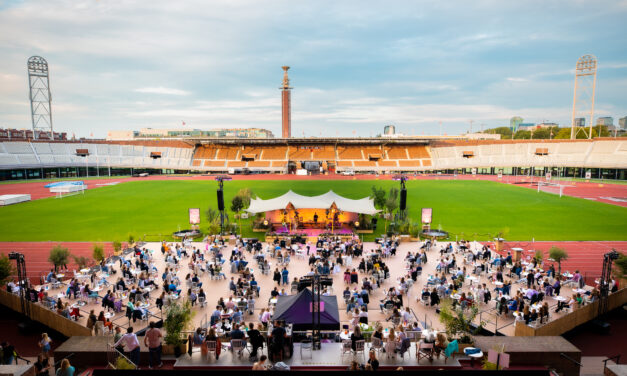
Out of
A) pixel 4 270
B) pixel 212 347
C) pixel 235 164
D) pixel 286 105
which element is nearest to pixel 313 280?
pixel 212 347

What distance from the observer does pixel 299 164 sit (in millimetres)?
82375

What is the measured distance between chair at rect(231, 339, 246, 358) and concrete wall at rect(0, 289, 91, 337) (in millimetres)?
5740

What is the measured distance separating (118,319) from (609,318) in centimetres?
2022

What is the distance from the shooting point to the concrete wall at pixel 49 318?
12.1 m

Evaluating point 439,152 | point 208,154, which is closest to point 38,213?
point 208,154

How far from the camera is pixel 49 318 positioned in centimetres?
1283

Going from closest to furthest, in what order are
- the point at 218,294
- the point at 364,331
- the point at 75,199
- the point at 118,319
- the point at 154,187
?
the point at 364,331 → the point at 118,319 → the point at 218,294 → the point at 75,199 → the point at 154,187

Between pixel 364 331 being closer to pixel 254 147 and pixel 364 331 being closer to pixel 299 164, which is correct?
pixel 299 164

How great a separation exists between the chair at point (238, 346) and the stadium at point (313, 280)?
0.13ft

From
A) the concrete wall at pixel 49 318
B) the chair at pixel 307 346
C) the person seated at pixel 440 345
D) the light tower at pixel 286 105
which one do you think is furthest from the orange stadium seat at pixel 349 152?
the chair at pixel 307 346

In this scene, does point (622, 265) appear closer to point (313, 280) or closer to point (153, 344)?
point (313, 280)

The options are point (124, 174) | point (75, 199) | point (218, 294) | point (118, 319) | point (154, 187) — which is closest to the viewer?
point (118, 319)

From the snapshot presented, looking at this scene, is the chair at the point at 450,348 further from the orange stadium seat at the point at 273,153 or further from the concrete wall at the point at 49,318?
the orange stadium seat at the point at 273,153

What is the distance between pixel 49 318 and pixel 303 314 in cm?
1020
